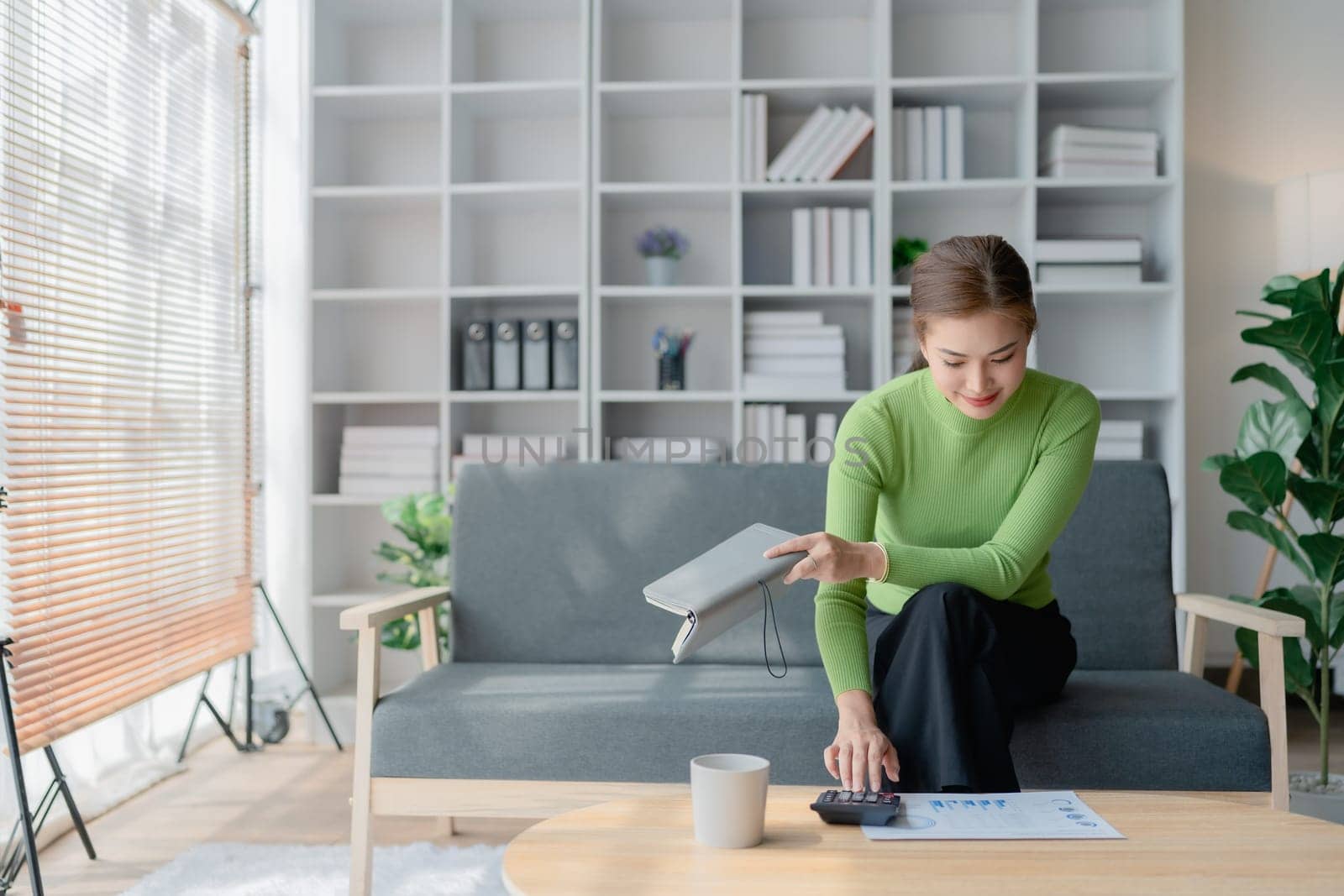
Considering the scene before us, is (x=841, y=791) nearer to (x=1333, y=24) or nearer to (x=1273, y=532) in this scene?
(x=1273, y=532)


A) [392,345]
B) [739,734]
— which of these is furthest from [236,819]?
[392,345]

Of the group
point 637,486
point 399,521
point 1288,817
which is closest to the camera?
point 1288,817

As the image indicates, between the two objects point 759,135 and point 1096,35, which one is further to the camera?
point 1096,35

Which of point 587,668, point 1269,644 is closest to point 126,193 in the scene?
point 587,668

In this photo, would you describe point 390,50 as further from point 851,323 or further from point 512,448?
point 851,323

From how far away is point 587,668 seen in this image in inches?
85.7

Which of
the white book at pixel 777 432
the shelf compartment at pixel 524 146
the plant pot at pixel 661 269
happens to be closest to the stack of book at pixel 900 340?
the white book at pixel 777 432

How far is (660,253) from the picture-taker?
3346 mm

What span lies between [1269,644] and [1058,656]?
0.40 metres

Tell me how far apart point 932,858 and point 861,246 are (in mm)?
2438

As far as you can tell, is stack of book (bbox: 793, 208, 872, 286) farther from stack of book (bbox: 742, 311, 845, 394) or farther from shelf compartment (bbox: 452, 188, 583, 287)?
shelf compartment (bbox: 452, 188, 583, 287)

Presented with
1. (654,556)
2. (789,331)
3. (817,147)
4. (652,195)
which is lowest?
(654,556)

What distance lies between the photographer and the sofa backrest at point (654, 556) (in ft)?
7.14

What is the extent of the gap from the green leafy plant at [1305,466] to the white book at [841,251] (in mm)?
1162
